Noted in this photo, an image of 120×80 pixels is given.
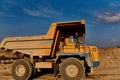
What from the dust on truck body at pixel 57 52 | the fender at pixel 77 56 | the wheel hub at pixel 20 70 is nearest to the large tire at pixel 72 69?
the dust on truck body at pixel 57 52

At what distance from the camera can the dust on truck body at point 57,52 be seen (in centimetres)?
1198

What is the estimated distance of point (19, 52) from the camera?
1350 centimetres

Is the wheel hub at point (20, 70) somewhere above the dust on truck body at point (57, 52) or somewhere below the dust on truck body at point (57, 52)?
below

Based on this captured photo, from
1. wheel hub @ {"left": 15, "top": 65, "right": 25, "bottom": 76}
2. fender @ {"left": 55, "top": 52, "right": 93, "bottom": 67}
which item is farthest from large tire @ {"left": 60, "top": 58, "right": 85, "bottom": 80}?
wheel hub @ {"left": 15, "top": 65, "right": 25, "bottom": 76}

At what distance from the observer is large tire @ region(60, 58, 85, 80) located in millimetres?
11781

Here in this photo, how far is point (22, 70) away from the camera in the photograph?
1305 centimetres

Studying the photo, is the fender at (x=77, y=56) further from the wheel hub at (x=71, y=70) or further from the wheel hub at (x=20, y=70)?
the wheel hub at (x=20, y=70)

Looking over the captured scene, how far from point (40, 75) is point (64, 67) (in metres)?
2.55

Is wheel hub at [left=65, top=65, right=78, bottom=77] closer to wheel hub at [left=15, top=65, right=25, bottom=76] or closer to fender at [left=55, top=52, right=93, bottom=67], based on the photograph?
fender at [left=55, top=52, right=93, bottom=67]

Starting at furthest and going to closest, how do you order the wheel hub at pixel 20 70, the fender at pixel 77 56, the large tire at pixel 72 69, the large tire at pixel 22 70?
the wheel hub at pixel 20 70
the large tire at pixel 22 70
the fender at pixel 77 56
the large tire at pixel 72 69

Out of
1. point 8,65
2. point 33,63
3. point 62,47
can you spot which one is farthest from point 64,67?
point 8,65

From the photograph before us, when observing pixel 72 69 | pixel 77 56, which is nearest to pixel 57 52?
pixel 77 56

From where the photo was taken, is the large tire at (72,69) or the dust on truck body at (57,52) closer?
the large tire at (72,69)

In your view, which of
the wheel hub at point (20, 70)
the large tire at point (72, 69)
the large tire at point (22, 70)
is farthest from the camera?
the wheel hub at point (20, 70)
